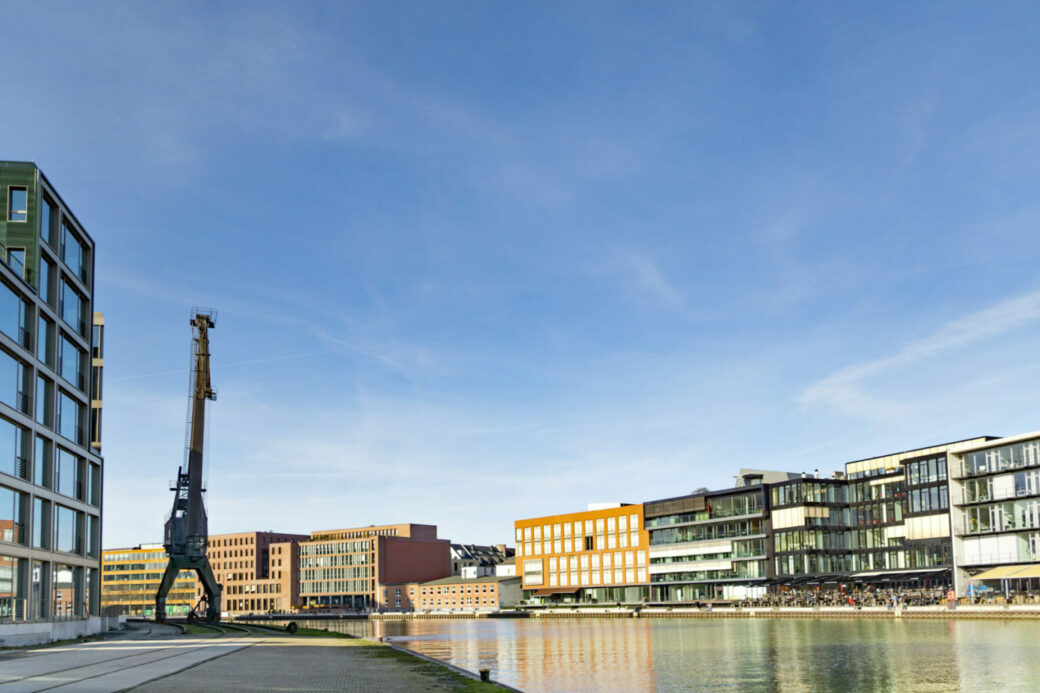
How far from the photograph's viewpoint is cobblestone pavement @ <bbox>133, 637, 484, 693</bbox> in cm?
3109

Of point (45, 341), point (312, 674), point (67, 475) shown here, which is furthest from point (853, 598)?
point (312, 674)

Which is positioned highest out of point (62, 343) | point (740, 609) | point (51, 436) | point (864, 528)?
point (62, 343)

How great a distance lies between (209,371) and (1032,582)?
8657 centimetres

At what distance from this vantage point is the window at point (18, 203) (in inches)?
2504

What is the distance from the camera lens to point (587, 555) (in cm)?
17400

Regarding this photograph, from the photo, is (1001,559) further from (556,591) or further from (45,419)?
(45,419)

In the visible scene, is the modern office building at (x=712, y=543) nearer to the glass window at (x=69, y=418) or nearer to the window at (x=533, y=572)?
the window at (x=533, y=572)

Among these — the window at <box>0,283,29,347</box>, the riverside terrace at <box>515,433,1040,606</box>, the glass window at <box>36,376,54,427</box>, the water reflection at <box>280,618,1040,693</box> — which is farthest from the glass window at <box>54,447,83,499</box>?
the riverside terrace at <box>515,433,1040,606</box>

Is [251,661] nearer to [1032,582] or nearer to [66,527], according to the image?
[66,527]

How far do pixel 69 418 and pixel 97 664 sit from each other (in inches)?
1431

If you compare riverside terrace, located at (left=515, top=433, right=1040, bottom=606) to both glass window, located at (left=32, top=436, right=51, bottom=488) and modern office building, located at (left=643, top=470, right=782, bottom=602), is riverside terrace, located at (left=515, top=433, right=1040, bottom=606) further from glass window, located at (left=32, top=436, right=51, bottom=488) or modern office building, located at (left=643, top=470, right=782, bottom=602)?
glass window, located at (left=32, top=436, right=51, bottom=488)

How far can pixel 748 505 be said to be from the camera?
477 ft

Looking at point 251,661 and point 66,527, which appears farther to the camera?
point 66,527

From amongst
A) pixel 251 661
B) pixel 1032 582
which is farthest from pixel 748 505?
pixel 251 661
